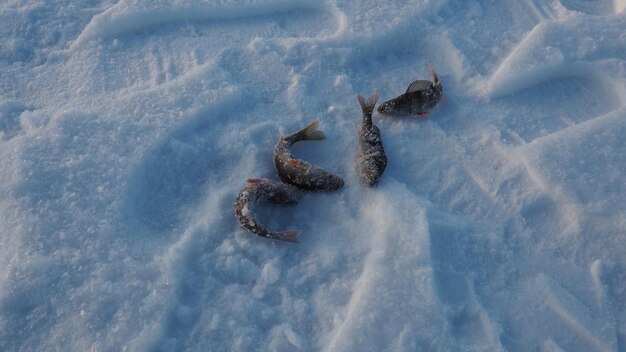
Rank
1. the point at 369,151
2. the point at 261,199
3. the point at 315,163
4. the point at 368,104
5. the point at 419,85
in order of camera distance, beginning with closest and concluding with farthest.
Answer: the point at 261,199 < the point at 369,151 < the point at 315,163 < the point at 368,104 < the point at 419,85

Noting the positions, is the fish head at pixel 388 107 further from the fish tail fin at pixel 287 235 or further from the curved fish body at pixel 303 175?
the fish tail fin at pixel 287 235

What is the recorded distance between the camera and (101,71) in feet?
13.5

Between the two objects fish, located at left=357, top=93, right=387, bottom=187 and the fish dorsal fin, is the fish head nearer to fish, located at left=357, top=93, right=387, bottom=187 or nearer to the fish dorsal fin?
fish, located at left=357, top=93, right=387, bottom=187

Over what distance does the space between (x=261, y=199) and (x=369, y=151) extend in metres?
0.88

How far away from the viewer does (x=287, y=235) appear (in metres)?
3.28

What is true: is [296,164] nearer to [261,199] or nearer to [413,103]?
[261,199]

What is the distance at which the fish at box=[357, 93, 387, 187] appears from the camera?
3549mm

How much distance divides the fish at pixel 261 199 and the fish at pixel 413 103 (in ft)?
3.60

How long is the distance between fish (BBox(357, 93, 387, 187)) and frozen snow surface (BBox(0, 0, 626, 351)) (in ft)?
0.31

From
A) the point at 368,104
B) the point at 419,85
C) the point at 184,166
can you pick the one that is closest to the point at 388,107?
the point at 368,104

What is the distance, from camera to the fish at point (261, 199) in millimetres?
3275

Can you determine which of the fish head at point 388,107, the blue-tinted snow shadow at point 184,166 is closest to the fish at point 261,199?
the blue-tinted snow shadow at point 184,166

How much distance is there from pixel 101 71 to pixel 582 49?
4.15 metres

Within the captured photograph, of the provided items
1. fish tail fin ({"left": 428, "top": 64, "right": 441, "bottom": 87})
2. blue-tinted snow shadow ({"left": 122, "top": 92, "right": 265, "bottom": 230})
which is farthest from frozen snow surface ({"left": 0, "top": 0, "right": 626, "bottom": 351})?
fish tail fin ({"left": 428, "top": 64, "right": 441, "bottom": 87})
